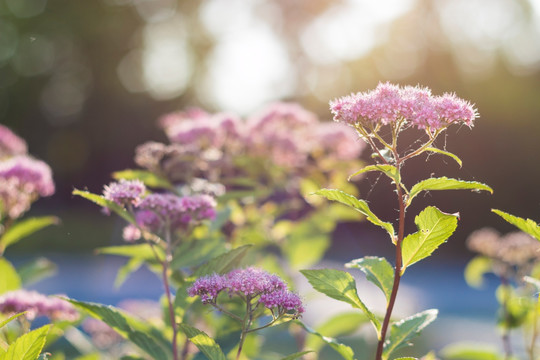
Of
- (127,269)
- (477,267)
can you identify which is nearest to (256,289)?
(127,269)

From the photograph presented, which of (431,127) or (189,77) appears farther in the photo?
(189,77)

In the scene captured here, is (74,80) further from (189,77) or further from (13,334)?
(13,334)

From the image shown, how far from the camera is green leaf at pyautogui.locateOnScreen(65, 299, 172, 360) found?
1.55 metres

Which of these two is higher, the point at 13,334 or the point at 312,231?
the point at 312,231

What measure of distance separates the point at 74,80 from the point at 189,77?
13.3 ft

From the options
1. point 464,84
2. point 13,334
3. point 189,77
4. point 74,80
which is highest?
point 189,77

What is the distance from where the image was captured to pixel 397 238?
4.35ft

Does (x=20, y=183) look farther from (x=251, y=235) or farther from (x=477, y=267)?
(x=477, y=267)

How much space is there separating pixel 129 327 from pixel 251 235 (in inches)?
36.2

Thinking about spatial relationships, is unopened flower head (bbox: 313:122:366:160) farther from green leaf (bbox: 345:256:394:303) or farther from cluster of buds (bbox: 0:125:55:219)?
green leaf (bbox: 345:256:394:303)

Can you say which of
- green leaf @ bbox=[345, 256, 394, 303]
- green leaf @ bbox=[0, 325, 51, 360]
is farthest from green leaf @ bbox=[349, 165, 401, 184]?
green leaf @ bbox=[0, 325, 51, 360]

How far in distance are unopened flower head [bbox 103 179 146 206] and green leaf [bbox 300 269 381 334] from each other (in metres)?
0.54

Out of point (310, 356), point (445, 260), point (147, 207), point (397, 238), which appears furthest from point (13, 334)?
point (445, 260)

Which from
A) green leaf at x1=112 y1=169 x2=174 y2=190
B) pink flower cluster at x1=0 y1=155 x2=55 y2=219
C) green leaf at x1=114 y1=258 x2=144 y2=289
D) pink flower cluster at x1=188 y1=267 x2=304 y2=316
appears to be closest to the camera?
pink flower cluster at x1=188 y1=267 x2=304 y2=316
